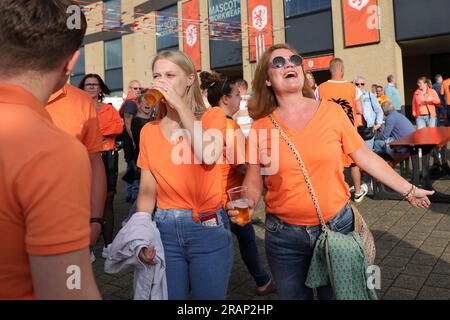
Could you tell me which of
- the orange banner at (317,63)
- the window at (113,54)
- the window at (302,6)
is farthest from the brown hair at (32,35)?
the window at (113,54)

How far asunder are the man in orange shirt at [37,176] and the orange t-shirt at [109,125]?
3.66 metres

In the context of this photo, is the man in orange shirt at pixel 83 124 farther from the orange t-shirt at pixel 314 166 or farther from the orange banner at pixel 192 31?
the orange banner at pixel 192 31

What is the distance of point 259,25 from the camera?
2045cm

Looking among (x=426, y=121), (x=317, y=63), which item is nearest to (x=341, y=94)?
(x=426, y=121)

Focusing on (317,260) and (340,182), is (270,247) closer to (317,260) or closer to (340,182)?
(317,260)

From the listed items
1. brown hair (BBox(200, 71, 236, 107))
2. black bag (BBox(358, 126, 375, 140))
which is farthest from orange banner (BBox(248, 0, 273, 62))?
brown hair (BBox(200, 71, 236, 107))

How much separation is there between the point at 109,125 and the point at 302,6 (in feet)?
55.2

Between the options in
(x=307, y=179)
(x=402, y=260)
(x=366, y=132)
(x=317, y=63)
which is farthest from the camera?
(x=317, y=63)

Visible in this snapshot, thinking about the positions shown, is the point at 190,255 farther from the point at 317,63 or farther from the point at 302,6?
the point at 302,6

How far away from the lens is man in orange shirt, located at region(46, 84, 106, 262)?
7.75ft

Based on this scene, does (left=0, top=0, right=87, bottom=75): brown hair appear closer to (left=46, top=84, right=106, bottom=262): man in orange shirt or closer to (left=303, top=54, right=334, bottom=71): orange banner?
(left=46, top=84, right=106, bottom=262): man in orange shirt

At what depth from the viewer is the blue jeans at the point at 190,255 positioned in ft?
7.07
